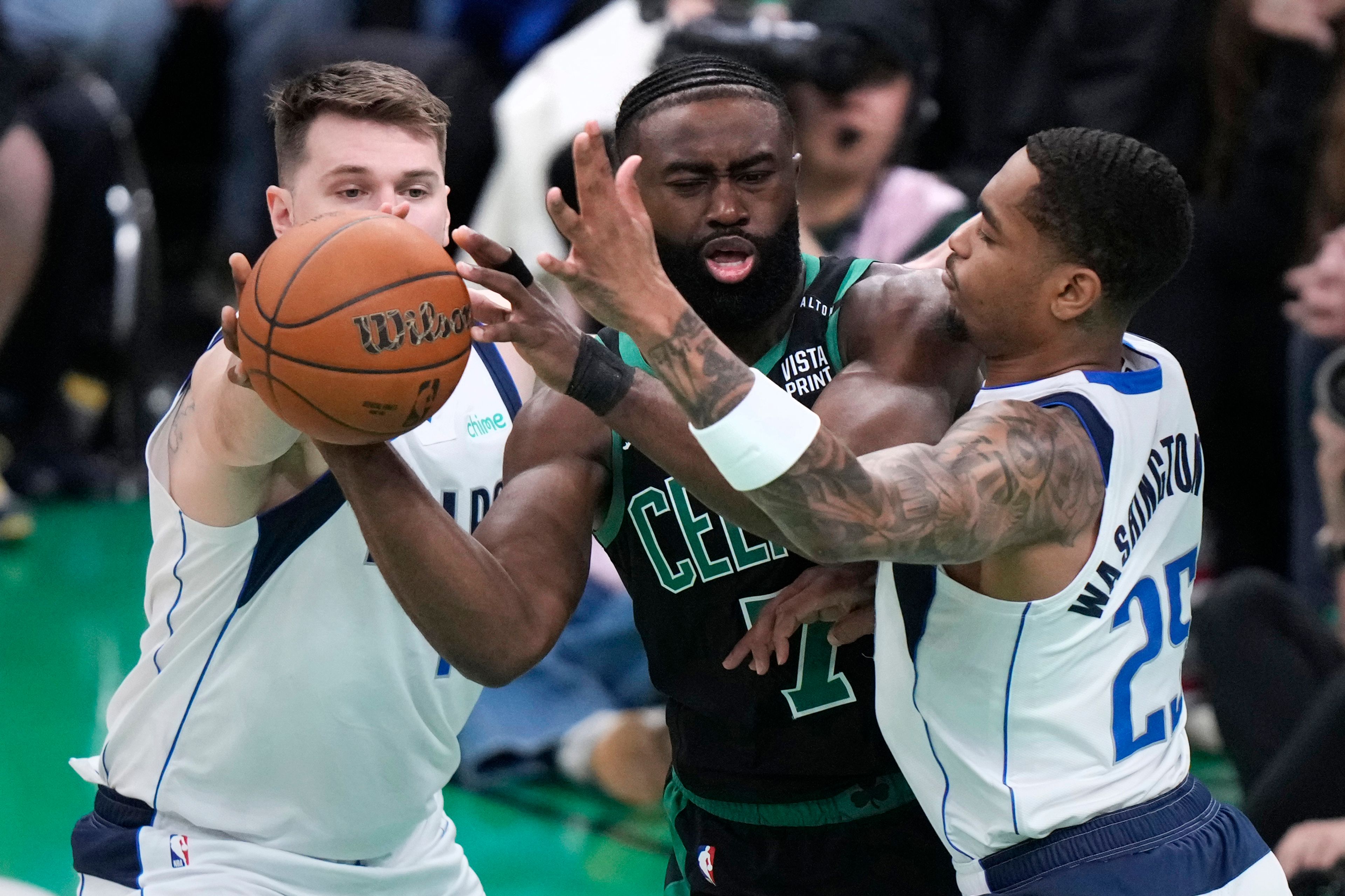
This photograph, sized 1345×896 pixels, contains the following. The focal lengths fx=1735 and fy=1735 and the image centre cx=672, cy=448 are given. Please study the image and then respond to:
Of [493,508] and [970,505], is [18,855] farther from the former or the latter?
[970,505]

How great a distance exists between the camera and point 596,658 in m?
6.10

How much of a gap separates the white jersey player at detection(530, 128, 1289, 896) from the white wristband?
6cm

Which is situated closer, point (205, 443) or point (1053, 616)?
point (1053, 616)

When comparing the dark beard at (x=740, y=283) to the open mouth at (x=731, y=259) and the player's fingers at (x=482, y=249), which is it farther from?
the player's fingers at (x=482, y=249)

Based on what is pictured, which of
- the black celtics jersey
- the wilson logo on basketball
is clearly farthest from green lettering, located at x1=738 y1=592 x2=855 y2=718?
the wilson logo on basketball

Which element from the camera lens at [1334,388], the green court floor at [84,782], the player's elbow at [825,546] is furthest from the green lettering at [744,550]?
the camera lens at [1334,388]

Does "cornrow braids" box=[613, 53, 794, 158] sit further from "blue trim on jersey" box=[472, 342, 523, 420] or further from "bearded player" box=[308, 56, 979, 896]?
"blue trim on jersey" box=[472, 342, 523, 420]

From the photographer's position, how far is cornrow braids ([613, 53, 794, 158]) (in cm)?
314

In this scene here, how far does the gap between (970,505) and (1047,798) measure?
583 mm

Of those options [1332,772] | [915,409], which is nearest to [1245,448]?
[1332,772]

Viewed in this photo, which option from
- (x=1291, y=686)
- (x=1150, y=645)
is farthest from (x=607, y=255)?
(x=1291, y=686)

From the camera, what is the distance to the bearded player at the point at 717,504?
110 inches

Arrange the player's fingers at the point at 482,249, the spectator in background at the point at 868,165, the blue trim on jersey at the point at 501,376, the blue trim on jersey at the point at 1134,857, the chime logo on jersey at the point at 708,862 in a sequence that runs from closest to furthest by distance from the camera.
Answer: the player's fingers at the point at 482,249 < the blue trim on jersey at the point at 1134,857 < the chime logo on jersey at the point at 708,862 < the blue trim on jersey at the point at 501,376 < the spectator in background at the point at 868,165

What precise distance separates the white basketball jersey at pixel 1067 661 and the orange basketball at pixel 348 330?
89cm
